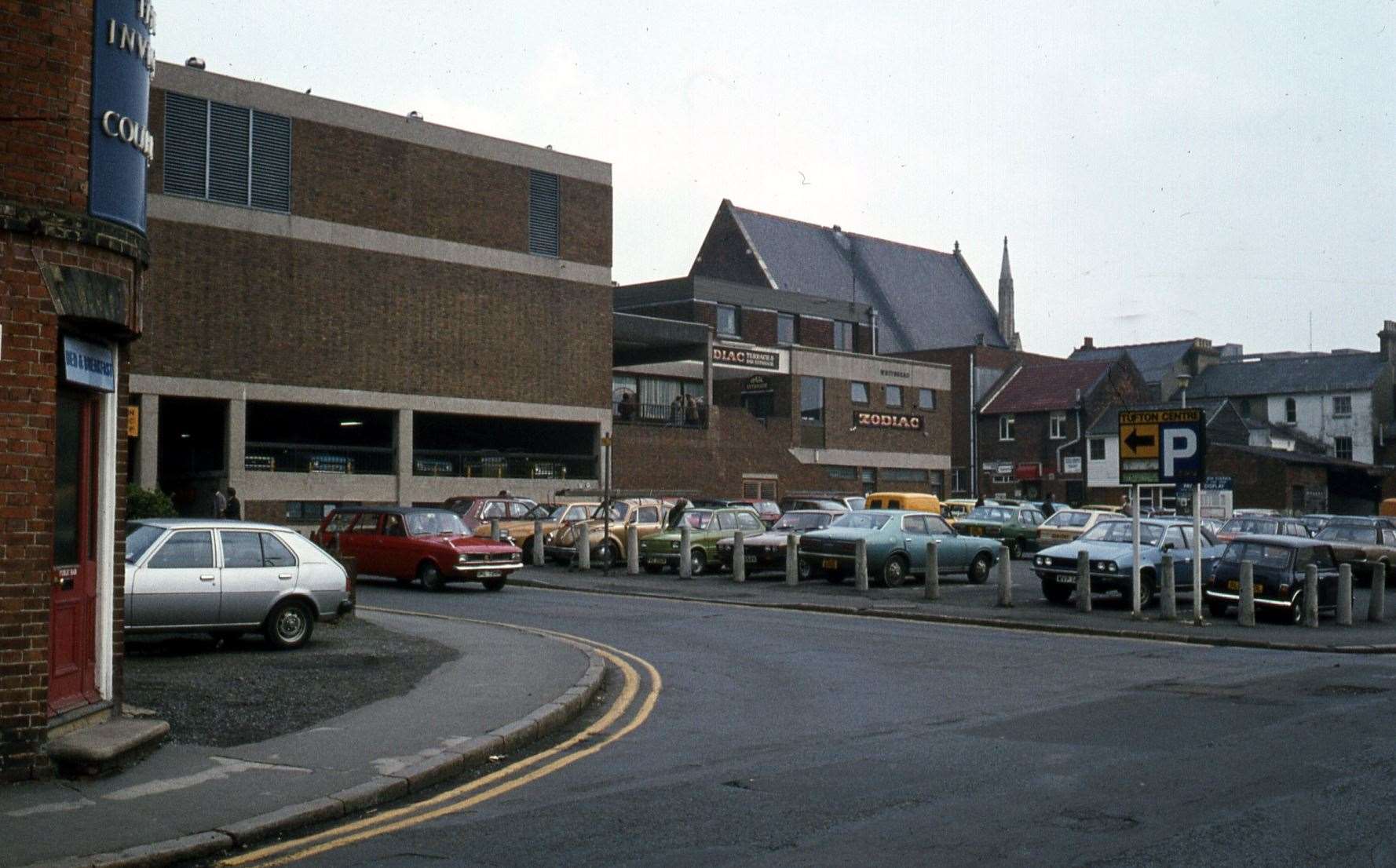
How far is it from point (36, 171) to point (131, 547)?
22.4 ft

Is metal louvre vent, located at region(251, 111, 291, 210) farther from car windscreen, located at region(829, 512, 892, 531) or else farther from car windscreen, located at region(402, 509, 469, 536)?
car windscreen, located at region(829, 512, 892, 531)

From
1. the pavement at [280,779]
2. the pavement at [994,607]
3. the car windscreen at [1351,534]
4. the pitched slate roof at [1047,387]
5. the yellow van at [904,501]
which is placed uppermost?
the pitched slate roof at [1047,387]

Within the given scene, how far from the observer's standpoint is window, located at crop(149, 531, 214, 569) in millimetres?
15625

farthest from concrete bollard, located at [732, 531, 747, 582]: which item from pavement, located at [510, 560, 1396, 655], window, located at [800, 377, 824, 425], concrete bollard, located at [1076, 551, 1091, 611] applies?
window, located at [800, 377, 824, 425]

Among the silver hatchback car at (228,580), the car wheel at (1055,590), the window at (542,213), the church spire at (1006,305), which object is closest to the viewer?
the silver hatchback car at (228,580)

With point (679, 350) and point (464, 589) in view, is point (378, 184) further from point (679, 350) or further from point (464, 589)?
point (464, 589)

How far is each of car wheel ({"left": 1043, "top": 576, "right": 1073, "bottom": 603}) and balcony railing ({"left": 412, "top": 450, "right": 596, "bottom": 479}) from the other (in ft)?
87.5

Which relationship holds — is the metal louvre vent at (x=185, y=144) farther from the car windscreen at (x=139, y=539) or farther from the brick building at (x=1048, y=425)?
the brick building at (x=1048, y=425)

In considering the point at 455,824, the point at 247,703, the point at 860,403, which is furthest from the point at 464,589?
the point at 860,403

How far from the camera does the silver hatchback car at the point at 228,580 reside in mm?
15430

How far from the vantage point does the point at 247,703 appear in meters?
12.4

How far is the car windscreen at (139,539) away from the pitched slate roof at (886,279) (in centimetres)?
6775

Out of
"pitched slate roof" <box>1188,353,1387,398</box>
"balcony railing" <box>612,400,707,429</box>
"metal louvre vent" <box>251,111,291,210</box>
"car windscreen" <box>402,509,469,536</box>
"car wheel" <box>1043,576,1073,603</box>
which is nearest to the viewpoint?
"car wheel" <box>1043,576,1073,603</box>

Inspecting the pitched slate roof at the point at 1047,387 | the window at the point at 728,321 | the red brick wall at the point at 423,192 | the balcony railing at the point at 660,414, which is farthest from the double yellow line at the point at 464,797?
the pitched slate roof at the point at 1047,387
